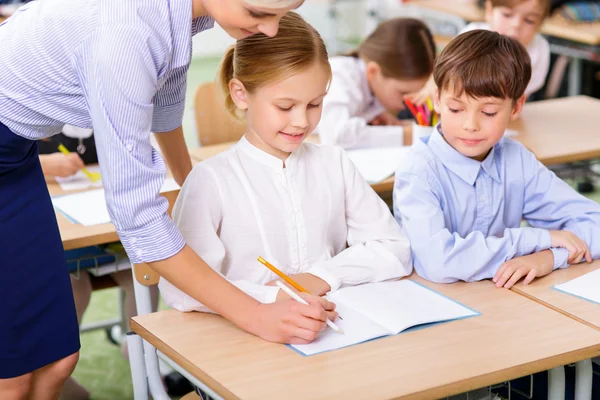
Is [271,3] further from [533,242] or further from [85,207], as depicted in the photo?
[85,207]

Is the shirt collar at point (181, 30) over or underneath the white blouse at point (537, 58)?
over

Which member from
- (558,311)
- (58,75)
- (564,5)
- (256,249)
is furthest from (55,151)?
(564,5)

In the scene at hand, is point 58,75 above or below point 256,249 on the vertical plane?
above

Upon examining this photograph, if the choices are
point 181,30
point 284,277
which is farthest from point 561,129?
point 181,30

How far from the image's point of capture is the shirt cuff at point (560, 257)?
6.32ft

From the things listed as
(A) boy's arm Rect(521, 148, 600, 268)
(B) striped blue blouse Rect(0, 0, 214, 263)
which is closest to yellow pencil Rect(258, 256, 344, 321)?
(B) striped blue blouse Rect(0, 0, 214, 263)

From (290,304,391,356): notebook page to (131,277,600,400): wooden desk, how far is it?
0.05 feet

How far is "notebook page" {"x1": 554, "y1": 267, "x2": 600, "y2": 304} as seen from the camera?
177 centimetres

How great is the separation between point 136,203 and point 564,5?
167 inches

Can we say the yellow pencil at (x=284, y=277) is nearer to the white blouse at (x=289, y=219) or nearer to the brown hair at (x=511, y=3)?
the white blouse at (x=289, y=219)

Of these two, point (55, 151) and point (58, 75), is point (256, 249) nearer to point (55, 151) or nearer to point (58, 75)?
point (58, 75)

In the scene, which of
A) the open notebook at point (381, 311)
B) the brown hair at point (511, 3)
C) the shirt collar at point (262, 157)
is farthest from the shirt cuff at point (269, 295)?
the brown hair at point (511, 3)

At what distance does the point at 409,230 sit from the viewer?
6.46 feet

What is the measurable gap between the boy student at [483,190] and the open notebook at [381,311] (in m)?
0.11
